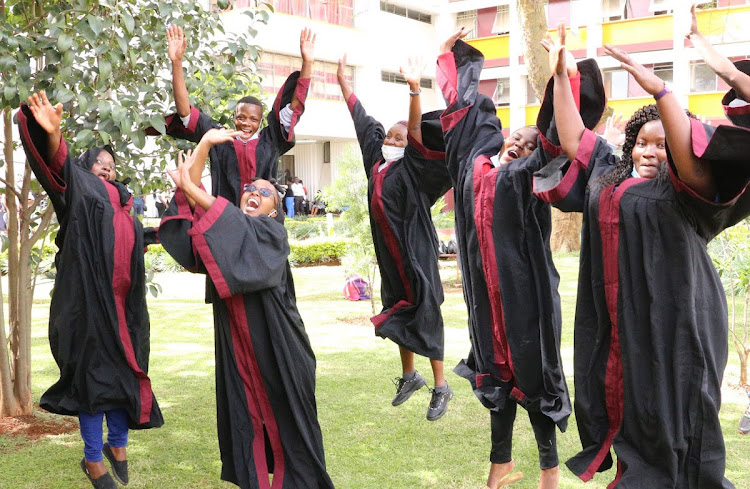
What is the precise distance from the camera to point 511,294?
4.08 metres

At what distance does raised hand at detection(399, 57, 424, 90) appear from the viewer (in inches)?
195

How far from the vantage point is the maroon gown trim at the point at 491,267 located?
4.13m

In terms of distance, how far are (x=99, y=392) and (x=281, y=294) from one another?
4.01 ft

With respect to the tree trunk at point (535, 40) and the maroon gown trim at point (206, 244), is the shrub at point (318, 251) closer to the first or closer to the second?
the tree trunk at point (535, 40)

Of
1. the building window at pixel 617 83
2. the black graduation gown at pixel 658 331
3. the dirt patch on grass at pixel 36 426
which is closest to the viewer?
the black graduation gown at pixel 658 331

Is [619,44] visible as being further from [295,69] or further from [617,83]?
[295,69]

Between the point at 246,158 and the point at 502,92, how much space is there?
1065 inches

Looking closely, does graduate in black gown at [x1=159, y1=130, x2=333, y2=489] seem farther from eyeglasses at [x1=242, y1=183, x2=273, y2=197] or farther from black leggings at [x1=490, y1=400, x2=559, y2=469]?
black leggings at [x1=490, y1=400, x2=559, y2=469]

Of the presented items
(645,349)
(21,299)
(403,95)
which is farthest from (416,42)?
(645,349)

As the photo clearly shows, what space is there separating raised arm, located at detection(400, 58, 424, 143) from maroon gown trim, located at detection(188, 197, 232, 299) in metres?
1.64

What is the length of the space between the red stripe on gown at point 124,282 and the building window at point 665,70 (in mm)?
25071

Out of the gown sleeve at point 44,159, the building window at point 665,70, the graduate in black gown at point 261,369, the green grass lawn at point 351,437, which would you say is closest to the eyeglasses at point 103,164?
the gown sleeve at point 44,159

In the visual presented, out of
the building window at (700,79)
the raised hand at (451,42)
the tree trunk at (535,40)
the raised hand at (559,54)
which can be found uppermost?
the building window at (700,79)

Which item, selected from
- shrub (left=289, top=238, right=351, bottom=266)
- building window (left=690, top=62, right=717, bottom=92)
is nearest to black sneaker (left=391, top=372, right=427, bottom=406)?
shrub (left=289, top=238, right=351, bottom=266)
